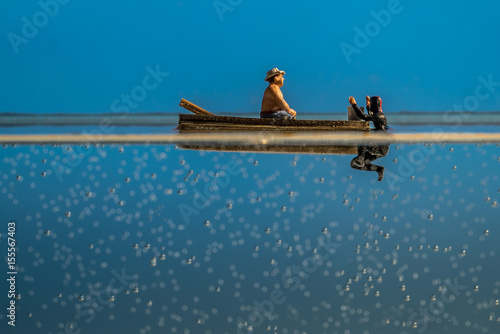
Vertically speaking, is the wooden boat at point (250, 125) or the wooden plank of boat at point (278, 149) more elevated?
the wooden boat at point (250, 125)

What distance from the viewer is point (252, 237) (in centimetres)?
244

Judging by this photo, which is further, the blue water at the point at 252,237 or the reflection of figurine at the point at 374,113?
the reflection of figurine at the point at 374,113

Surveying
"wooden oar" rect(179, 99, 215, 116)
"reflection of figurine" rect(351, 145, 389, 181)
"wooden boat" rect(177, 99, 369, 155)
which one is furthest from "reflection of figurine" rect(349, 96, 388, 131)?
"wooden oar" rect(179, 99, 215, 116)

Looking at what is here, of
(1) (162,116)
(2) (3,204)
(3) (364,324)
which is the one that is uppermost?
(1) (162,116)

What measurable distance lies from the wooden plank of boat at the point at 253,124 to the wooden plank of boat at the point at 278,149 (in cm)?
8

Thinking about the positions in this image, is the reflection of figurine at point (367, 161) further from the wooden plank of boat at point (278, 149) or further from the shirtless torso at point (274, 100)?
the shirtless torso at point (274, 100)

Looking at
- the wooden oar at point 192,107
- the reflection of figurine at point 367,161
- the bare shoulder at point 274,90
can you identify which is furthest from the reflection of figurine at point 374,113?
the wooden oar at point 192,107

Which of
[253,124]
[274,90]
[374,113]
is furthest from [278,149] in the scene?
[374,113]

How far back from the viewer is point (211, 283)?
2.48 m

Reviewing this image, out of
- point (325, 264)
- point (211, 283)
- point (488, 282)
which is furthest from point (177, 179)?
point (488, 282)

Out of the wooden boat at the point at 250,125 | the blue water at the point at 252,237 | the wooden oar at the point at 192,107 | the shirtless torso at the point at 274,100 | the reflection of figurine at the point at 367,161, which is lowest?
the blue water at the point at 252,237

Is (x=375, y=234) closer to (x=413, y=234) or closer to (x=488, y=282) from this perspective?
(x=413, y=234)

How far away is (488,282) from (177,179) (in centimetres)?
108

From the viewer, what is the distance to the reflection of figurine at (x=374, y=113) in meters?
2.58
